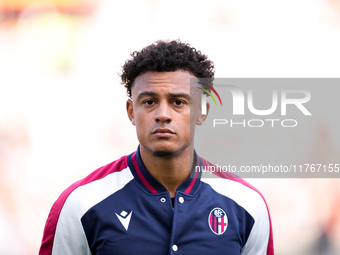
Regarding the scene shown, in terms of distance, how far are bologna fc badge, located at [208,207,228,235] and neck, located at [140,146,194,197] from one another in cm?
25

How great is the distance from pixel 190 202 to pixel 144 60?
842mm

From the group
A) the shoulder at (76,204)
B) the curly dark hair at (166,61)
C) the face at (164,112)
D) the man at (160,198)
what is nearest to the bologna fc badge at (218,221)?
the man at (160,198)

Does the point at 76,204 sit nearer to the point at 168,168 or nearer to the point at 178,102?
the point at 168,168

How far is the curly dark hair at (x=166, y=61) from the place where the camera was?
2.12m

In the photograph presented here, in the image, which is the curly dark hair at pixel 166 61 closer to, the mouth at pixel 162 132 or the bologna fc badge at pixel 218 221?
the mouth at pixel 162 132

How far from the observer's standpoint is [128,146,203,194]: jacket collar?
2.10 meters

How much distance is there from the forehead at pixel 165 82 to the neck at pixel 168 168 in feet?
1.15

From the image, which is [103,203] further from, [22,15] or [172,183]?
[22,15]

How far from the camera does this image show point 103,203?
2025 millimetres

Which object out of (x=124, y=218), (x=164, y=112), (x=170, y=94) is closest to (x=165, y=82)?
(x=170, y=94)

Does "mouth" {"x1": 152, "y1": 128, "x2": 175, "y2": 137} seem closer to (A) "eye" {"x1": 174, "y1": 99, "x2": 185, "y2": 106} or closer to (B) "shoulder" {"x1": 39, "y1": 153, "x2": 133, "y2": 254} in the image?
(A) "eye" {"x1": 174, "y1": 99, "x2": 185, "y2": 106}

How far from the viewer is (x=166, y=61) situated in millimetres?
2125

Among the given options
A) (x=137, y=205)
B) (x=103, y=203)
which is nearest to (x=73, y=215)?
(x=103, y=203)

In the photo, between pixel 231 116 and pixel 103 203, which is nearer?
pixel 103 203
